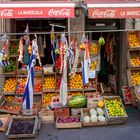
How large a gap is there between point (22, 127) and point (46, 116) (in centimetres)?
118

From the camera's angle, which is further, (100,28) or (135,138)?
(100,28)

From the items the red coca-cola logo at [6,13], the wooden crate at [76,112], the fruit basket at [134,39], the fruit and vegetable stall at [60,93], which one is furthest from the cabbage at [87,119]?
the red coca-cola logo at [6,13]

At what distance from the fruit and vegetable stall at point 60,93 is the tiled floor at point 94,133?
188mm

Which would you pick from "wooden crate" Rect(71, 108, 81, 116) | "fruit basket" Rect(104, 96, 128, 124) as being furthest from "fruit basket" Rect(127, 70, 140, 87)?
"wooden crate" Rect(71, 108, 81, 116)

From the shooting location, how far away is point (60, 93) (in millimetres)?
10703

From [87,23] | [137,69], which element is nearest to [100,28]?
[87,23]

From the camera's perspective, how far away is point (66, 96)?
1073cm

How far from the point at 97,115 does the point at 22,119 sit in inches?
82.2

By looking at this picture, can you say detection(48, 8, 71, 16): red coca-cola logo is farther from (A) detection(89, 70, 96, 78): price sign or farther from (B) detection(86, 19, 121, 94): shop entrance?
(B) detection(86, 19, 121, 94): shop entrance

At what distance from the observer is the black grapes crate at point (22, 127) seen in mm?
9484

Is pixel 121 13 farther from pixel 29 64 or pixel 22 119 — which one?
pixel 22 119

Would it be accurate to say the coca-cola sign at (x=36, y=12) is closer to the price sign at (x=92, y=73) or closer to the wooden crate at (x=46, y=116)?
the price sign at (x=92, y=73)

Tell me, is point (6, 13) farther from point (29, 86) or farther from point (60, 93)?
point (60, 93)

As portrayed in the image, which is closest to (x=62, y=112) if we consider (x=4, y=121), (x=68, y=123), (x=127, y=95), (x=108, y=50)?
(x=68, y=123)
